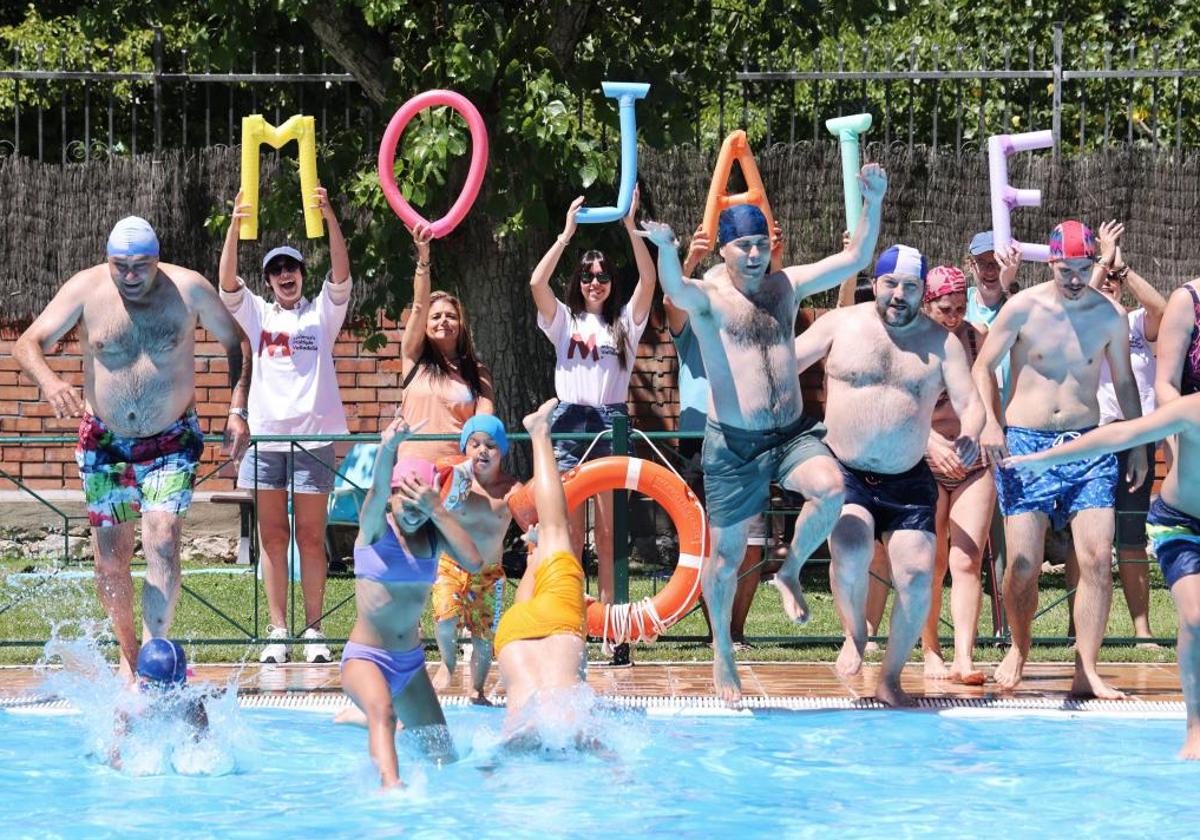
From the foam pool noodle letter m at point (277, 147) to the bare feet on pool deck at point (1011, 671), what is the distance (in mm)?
4060

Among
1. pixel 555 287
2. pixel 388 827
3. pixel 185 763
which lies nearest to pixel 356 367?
pixel 555 287

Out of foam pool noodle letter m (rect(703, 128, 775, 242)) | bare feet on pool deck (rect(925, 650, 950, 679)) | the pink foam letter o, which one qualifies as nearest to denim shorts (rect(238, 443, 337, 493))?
the pink foam letter o

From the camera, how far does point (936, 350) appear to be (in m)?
7.79

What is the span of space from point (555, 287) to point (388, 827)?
6429mm

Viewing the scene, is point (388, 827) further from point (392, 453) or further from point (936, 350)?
point (936, 350)

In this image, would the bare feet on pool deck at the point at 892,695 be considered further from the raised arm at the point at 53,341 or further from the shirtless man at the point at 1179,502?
the raised arm at the point at 53,341

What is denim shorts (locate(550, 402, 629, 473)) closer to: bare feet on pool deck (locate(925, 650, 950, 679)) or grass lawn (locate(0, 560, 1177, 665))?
grass lawn (locate(0, 560, 1177, 665))

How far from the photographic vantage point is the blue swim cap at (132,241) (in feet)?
25.3

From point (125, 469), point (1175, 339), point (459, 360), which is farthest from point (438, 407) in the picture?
point (1175, 339)

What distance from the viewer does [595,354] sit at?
361 inches

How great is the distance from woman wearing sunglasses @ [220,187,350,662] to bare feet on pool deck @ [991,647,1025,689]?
10.9ft

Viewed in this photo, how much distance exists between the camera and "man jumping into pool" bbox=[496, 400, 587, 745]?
21.9ft

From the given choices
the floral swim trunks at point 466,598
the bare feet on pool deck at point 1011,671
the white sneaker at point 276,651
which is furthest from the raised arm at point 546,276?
the bare feet on pool deck at point 1011,671

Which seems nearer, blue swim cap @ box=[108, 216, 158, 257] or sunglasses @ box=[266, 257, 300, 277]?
blue swim cap @ box=[108, 216, 158, 257]
